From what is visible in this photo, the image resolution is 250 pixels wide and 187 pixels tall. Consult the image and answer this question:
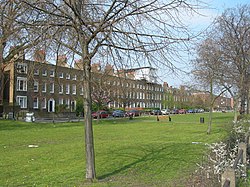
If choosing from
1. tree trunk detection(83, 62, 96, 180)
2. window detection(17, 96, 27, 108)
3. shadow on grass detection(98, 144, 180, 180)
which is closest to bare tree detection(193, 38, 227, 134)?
shadow on grass detection(98, 144, 180, 180)

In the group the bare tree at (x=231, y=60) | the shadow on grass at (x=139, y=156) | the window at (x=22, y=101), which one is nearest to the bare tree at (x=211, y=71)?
the bare tree at (x=231, y=60)

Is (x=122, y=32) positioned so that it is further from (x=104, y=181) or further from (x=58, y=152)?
(x=58, y=152)

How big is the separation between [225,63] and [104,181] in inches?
980

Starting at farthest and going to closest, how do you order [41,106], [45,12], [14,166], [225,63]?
[41,106] < [225,63] < [14,166] < [45,12]

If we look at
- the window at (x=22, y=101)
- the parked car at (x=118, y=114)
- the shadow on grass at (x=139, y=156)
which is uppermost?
the window at (x=22, y=101)

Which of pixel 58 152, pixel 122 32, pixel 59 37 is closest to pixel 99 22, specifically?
pixel 122 32

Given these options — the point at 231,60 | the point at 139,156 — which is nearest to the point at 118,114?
the point at 231,60

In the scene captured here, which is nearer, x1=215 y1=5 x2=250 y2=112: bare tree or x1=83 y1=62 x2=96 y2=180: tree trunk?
x1=83 y1=62 x2=96 y2=180: tree trunk

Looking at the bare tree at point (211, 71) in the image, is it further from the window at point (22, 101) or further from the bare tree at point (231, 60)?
the window at point (22, 101)

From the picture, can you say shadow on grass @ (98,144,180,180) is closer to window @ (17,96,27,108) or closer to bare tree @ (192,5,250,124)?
bare tree @ (192,5,250,124)

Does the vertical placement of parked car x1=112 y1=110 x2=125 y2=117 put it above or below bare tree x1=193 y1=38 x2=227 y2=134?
below

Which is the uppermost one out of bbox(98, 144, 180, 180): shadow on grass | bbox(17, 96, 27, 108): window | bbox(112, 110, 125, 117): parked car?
bbox(17, 96, 27, 108): window

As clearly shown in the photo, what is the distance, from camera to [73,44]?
7.31 m

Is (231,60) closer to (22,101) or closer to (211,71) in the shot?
(211,71)
